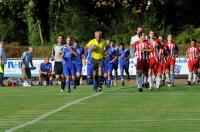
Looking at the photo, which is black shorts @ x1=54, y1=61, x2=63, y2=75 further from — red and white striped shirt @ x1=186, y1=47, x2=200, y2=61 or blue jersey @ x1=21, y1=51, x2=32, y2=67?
blue jersey @ x1=21, y1=51, x2=32, y2=67

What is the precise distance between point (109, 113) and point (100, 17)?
49.5 meters

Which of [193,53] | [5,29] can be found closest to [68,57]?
[193,53]

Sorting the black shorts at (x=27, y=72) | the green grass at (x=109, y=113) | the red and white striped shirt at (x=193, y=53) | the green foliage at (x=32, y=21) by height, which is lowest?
the green grass at (x=109, y=113)

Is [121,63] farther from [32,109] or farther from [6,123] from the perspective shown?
[6,123]

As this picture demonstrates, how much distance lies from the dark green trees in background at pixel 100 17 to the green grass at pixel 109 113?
34.2 meters

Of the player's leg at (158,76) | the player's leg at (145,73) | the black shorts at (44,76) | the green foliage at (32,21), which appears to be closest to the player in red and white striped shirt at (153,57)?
the player's leg at (158,76)

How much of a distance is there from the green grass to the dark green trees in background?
112 feet

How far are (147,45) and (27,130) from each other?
13.0 m

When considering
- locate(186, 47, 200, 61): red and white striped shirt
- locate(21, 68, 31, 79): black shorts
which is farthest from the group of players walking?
locate(21, 68, 31, 79): black shorts

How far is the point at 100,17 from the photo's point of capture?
66312mm

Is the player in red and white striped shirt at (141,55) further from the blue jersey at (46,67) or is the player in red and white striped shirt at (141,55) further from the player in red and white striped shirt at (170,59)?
the blue jersey at (46,67)

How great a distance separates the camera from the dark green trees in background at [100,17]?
193 feet

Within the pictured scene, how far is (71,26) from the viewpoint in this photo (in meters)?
60.8

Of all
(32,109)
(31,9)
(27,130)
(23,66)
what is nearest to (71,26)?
(31,9)
